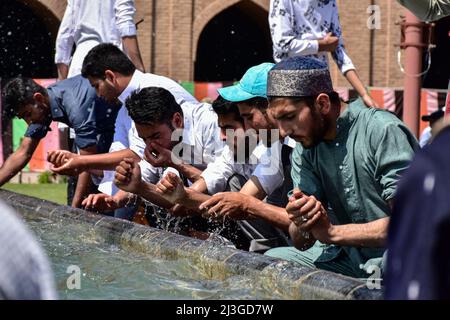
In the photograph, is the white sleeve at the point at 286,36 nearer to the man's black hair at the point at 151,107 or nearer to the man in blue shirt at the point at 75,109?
the man's black hair at the point at 151,107

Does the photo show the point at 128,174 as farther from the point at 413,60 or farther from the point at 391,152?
the point at 413,60

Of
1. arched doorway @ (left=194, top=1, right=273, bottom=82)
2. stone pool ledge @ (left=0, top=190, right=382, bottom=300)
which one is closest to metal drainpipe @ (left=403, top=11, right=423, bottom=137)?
stone pool ledge @ (left=0, top=190, right=382, bottom=300)

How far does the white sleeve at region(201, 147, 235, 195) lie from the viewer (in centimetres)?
588

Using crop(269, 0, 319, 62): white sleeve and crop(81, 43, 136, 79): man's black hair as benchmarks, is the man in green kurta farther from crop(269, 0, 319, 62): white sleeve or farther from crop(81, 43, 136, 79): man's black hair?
crop(81, 43, 136, 79): man's black hair

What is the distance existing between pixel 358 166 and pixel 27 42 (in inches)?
791

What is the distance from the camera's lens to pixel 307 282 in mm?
3574

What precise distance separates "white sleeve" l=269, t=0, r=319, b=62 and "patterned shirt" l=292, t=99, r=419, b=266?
2048 millimetres

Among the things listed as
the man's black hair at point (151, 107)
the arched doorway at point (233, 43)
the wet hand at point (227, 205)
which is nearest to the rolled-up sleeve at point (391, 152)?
the wet hand at point (227, 205)

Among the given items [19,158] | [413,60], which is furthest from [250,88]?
[413,60]

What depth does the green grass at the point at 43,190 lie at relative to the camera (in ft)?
49.8

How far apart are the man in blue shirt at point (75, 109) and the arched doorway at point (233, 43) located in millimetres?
17229
